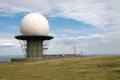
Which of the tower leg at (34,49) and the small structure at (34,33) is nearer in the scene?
the small structure at (34,33)

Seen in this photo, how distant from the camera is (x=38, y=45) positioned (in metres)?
55.7

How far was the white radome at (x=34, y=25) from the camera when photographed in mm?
53719

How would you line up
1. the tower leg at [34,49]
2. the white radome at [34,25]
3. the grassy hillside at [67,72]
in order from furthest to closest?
the tower leg at [34,49] < the white radome at [34,25] < the grassy hillside at [67,72]

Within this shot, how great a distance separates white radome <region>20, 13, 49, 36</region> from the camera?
53.7 m

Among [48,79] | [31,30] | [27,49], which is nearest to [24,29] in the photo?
[31,30]

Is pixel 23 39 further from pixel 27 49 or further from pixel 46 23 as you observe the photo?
pixel 46 23

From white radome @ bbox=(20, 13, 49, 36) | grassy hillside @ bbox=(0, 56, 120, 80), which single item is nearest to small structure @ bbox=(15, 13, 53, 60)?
white radome @ bbox=(20, 13, 49, 36)

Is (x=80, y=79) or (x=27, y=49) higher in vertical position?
(x=27, y=49)

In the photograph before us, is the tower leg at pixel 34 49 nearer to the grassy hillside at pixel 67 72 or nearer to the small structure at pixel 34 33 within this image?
the small structure at pixel 34 33

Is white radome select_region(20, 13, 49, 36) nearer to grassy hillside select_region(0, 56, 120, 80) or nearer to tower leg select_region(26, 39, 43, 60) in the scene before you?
tower leg select_region(26, 39, 43, 60)

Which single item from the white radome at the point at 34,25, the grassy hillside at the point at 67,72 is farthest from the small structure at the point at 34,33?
the grassy hillside at the point at 67,72

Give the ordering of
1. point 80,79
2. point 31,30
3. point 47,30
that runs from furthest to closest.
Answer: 1. point 47,30
2. point 31,30
3. point 80,79

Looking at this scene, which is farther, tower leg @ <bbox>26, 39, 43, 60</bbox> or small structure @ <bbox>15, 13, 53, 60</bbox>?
tower leg @ <bbox>26, 39, 43, 60</bbox>

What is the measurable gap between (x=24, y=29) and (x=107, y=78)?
39.5 meters
